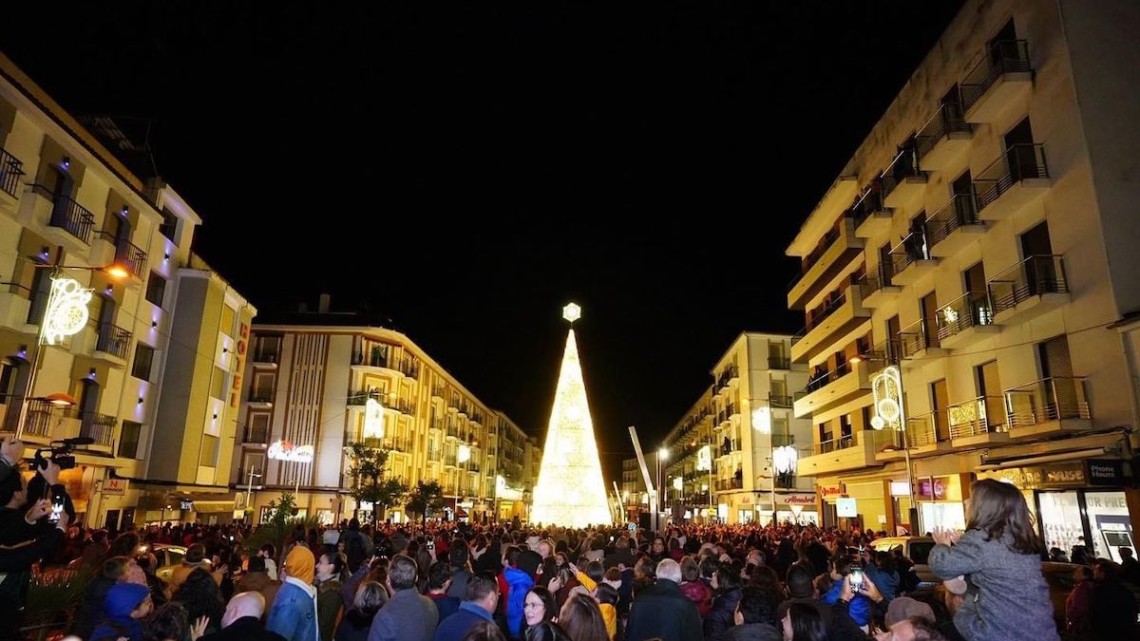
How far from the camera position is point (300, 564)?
5.75 m

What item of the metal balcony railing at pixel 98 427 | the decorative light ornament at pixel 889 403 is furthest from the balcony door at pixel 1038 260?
the metal balcony railing at pixel 98 427

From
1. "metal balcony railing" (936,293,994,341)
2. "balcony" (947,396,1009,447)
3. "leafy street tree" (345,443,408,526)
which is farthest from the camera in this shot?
"leafy street tree" (345,443,408,526)

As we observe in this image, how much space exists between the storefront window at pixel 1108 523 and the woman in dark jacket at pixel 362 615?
16696 millimetres

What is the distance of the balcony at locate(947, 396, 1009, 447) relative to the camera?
19.1 metres

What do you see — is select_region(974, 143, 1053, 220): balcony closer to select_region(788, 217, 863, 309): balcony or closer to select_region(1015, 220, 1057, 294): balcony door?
select_region(1015, 220, 1057, 294): balcony door

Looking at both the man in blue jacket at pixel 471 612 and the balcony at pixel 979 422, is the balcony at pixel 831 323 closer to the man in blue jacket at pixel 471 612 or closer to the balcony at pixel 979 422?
the balcony at pixel 979 422

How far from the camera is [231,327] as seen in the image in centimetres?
3356

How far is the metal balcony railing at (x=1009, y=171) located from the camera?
18.2m

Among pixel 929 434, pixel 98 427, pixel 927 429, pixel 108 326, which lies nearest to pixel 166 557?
pixel 98 427

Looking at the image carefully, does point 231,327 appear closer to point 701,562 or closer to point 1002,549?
point 701,562

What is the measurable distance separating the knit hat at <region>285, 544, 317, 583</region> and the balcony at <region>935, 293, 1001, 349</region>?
1992 centimetres

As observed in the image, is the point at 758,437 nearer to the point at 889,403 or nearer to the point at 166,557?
the point at 889,403

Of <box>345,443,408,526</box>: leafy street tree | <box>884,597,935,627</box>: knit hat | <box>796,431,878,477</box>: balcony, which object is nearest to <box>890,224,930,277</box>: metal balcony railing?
<box>796,431,878,477</box>: balcony

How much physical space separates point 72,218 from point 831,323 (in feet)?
102
